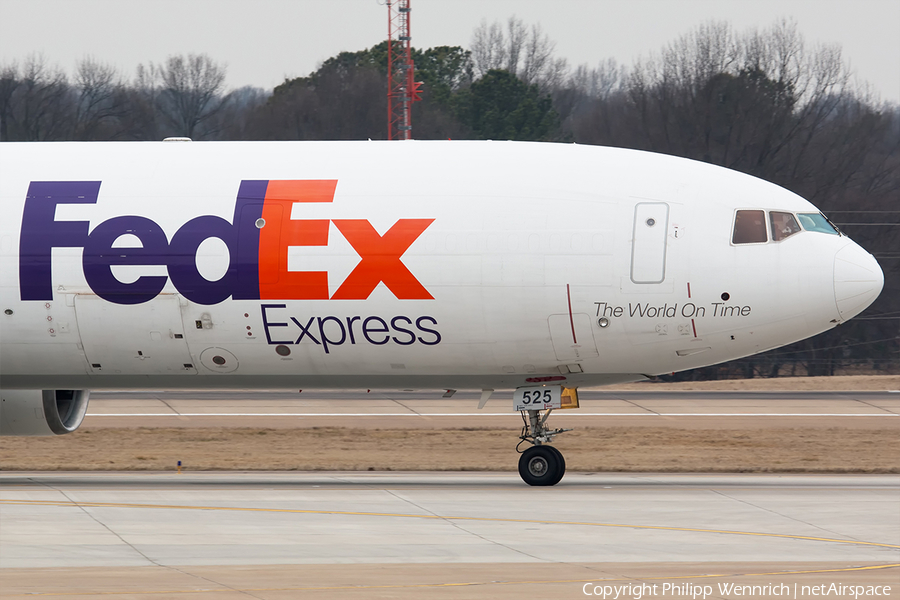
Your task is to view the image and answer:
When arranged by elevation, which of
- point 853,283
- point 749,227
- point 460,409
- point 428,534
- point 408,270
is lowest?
point 460,409

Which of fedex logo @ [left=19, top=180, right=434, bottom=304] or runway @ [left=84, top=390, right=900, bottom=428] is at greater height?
fedex logo @ [left=19, top=180, right=434, bottom=304]

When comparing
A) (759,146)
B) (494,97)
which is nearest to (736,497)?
(759,146)

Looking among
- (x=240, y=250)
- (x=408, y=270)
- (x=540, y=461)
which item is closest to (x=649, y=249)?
(x=408, y=270)

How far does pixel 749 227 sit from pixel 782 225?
555 mm

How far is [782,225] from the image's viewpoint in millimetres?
19641

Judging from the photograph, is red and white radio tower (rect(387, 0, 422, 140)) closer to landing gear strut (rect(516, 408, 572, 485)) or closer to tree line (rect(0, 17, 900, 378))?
tree line (rect(0, 17, 900, 378))

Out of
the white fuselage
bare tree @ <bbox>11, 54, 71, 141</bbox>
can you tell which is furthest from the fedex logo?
bare tree @ <bbox>11, 54, 71, 141</bbox>

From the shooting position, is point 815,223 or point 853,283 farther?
point 815,223

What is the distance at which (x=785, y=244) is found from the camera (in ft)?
64.0

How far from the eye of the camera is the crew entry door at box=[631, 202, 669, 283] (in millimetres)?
19516

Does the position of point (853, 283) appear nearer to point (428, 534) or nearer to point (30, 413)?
point (428, 534)

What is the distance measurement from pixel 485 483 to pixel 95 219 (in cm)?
830

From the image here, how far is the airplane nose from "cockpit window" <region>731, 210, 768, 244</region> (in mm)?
1268

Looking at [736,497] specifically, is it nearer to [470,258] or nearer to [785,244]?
[785,244]
